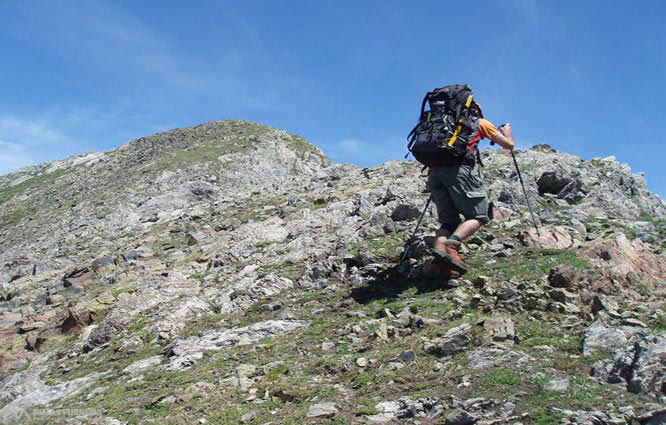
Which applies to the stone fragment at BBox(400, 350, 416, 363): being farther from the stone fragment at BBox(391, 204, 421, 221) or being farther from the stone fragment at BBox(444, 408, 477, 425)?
the stone fragment at BBox(391, 204, 421, 221)

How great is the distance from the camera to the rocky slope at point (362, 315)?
20.1 ft

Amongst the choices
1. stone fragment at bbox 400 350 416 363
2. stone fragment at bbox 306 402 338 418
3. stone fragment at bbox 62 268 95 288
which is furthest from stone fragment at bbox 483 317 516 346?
stone fragment at bbox 62 268 95 288

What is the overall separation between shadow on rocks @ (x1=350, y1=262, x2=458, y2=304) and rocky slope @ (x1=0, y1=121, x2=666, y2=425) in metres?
0.04

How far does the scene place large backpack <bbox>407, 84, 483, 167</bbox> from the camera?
935cm

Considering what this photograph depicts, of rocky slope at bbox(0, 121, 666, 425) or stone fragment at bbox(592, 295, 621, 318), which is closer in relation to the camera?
rocky slope at bbox(0, 121, 666, 425)

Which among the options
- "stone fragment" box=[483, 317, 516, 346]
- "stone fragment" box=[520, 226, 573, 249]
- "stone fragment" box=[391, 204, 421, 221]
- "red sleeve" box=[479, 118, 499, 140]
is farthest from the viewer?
"stone fragment" box=[391, 204, 421, 221]

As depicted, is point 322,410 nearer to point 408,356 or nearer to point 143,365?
point 408,356

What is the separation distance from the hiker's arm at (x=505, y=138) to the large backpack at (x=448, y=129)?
363 mm

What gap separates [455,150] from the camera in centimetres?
934

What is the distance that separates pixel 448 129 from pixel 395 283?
124 inches

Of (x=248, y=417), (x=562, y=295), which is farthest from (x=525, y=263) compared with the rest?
(x=248, y=417)

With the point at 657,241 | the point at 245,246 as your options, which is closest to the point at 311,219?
the point at 245,246

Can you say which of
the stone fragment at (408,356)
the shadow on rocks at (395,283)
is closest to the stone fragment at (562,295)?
the shadow on rocks at (395,283)

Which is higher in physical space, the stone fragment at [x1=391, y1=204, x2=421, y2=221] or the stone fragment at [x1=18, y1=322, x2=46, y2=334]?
the stone fragment at [x1=391, y1=204, x2=421, y2=221]
